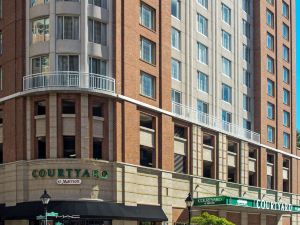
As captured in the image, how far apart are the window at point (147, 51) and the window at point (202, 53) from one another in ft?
31.6

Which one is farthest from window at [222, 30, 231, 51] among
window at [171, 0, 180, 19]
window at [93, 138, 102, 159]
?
window at [93, 138, 102, 159]

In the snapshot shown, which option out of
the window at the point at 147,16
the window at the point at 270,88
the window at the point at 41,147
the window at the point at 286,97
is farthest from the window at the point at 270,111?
the window at the point at 41,147

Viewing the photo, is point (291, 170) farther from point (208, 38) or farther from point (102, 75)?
point (102, 75)

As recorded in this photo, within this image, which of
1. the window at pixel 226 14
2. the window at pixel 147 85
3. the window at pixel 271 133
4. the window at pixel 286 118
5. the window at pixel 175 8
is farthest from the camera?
the window at pixel 286 118

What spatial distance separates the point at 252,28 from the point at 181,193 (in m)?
27.2

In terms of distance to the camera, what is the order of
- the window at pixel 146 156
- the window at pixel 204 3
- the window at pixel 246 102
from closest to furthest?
the window at pixel 146 156, the window at pixel 204 3, the window at pixel 246 102

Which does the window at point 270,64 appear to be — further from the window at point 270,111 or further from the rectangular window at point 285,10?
the rectangular window at point 285,10

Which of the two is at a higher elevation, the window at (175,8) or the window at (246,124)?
the window at (175,8)

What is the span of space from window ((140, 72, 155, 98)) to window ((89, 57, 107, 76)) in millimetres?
4738

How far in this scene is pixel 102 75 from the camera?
5278 centimetres

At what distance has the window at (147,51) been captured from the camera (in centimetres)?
5769

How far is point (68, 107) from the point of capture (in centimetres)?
5159

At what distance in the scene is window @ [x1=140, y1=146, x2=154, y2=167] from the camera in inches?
2231

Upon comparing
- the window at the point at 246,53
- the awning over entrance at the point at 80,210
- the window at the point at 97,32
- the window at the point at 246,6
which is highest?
the window at the point at 246,6
